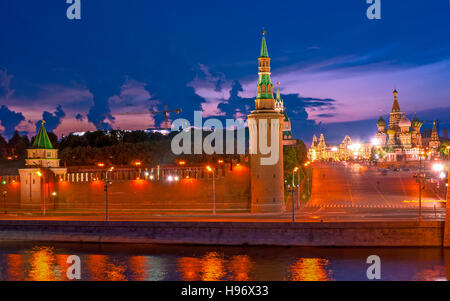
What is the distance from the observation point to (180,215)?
159 ft

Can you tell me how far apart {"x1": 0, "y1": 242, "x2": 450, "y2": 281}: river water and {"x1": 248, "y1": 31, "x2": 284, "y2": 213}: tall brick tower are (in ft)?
34.4

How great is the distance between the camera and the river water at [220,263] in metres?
32.0

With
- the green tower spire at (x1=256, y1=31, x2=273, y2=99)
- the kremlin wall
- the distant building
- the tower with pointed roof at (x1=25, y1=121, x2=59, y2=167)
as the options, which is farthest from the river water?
the distant building

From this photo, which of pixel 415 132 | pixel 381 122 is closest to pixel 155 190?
pixel 415 132

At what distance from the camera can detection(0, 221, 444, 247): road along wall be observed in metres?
37.7

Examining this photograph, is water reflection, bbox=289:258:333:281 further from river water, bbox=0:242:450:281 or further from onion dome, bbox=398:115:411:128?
onion dome, bbox=398:115:411:128

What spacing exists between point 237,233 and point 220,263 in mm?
5131

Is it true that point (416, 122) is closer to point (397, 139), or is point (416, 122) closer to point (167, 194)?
point (397, 139)

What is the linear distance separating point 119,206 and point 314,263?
83.2ft
